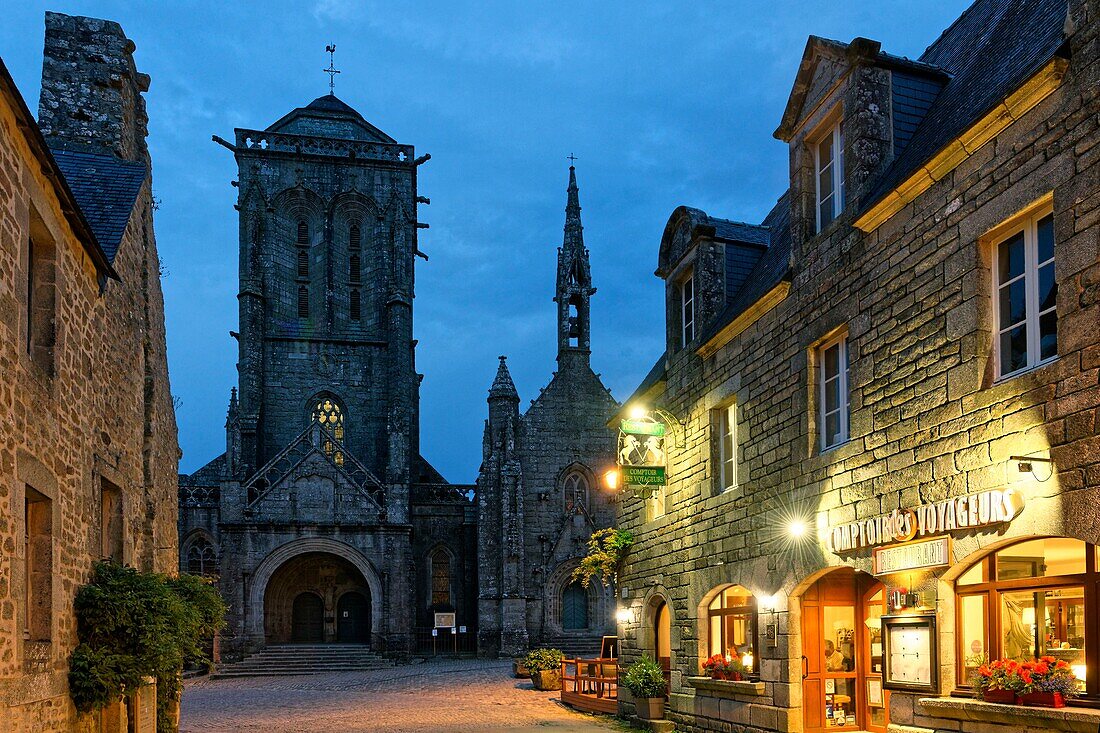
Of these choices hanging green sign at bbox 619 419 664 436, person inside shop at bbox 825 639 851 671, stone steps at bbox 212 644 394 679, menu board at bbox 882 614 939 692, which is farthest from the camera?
stone steps at bbox 212 644 394 679

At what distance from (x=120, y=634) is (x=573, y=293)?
2912 cm

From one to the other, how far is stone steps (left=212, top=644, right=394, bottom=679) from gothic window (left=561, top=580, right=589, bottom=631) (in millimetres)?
6256

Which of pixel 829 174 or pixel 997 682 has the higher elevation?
pixel 829 174

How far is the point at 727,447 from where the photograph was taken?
13.6 meters

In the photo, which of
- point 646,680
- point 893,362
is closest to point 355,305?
point 646,680

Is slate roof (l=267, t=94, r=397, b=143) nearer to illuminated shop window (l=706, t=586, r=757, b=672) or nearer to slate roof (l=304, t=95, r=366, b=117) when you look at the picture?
slate roof (l=304, t=95, r=366, b=117)

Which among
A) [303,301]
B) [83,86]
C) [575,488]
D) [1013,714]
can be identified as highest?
[303,301]

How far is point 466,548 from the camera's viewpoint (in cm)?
3694

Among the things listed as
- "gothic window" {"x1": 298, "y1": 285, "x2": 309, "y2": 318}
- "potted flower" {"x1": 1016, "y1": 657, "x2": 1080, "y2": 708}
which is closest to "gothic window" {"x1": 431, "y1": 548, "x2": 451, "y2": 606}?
"gothic window" {"x1": 298, "y1": 285, "x2": 309, "y2": 318}

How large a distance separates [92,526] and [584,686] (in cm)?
1226

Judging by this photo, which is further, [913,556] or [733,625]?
[733,625]

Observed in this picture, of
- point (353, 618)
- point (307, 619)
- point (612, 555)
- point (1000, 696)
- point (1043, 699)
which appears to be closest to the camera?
point (1043, 699)

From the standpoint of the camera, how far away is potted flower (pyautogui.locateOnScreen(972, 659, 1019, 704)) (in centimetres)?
707

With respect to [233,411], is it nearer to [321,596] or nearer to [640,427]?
[321,596]
